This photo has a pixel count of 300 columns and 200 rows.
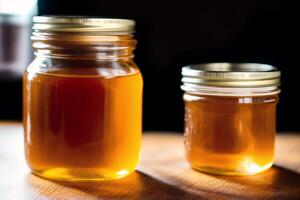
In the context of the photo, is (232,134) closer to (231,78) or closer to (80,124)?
(231,78)

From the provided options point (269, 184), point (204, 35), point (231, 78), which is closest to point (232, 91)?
point (231, 78)

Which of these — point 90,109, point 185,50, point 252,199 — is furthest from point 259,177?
point 185,50

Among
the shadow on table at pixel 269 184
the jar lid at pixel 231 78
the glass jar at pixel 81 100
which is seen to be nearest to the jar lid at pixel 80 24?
the glass jar at pixel 81 100

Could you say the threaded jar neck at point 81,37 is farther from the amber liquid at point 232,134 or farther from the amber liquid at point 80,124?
the amber liquid at point 232,134

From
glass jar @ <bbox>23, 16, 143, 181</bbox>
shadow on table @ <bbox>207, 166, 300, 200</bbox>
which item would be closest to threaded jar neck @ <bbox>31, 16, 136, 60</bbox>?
glass jar @ <bbox>23, 16, 143, 181</bbox>

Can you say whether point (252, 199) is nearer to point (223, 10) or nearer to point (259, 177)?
point (259, 177)

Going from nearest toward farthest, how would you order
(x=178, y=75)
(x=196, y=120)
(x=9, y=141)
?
(x=196, y=120) < (x=9, y=141) < (x=178, y=75)
